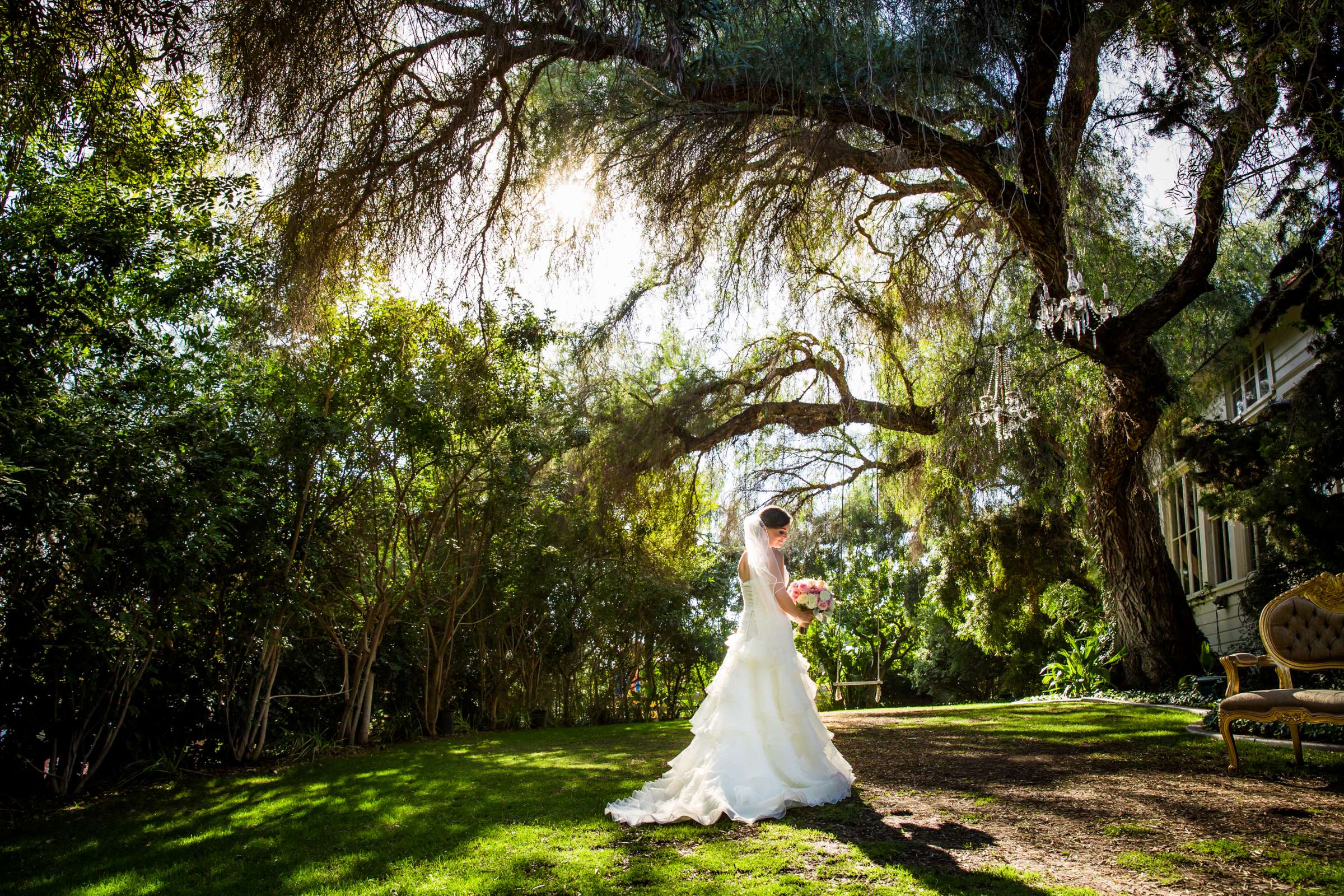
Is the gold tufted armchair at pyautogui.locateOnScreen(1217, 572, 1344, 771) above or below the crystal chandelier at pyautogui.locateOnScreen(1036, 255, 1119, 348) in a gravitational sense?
below

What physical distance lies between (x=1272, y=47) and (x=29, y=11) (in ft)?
19.4

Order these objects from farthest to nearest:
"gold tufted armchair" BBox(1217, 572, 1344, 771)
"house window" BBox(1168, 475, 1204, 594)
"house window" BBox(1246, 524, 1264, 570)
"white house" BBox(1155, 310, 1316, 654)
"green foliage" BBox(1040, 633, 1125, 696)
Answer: "house window" BBox(1168, 475, 1204, 594)
"green foliage" BBox(1040, 633, 1125, 696)
"white house" BBox(1155, 310, 1316, 654)
"house window" BBox(1246, 524, 1264, 570)
"gold tufted armchair" BBox(1217, 572, 1344, 771)

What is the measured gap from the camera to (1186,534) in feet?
53.2

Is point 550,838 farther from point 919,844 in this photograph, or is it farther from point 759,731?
point 919,844

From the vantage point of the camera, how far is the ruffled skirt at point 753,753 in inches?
174

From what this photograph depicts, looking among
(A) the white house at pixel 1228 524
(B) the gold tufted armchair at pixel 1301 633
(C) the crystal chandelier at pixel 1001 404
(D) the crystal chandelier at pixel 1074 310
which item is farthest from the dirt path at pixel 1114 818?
(A) the white house at pixel 1228 524

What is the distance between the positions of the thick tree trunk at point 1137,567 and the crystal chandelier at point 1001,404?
2.24 metres

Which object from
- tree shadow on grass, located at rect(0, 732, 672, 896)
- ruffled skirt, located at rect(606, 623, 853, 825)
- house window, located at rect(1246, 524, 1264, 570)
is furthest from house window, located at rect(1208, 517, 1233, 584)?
ruffled skirt, located at rect(606, 623, 853, 825)

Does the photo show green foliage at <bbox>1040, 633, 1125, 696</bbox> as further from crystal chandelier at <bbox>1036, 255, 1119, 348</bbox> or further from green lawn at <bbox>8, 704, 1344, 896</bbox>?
crystal chandelier at <bbox>1036, 255, 1119, 348</bbox>

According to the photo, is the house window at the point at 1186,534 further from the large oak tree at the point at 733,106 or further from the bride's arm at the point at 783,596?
the bride's arm at the point at 783,596

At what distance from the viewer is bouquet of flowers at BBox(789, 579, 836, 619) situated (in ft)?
16.8

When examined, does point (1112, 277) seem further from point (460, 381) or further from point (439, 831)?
point (439, 831)

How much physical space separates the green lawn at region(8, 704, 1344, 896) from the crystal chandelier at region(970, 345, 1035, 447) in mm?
2871

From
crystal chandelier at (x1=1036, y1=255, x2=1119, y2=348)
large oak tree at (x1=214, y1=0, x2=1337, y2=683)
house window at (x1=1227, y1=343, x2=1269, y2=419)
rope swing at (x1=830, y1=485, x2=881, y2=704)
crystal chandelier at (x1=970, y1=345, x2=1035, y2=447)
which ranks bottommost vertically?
rope swing at (x1=830, y1=485, x2=881, y2=704)
